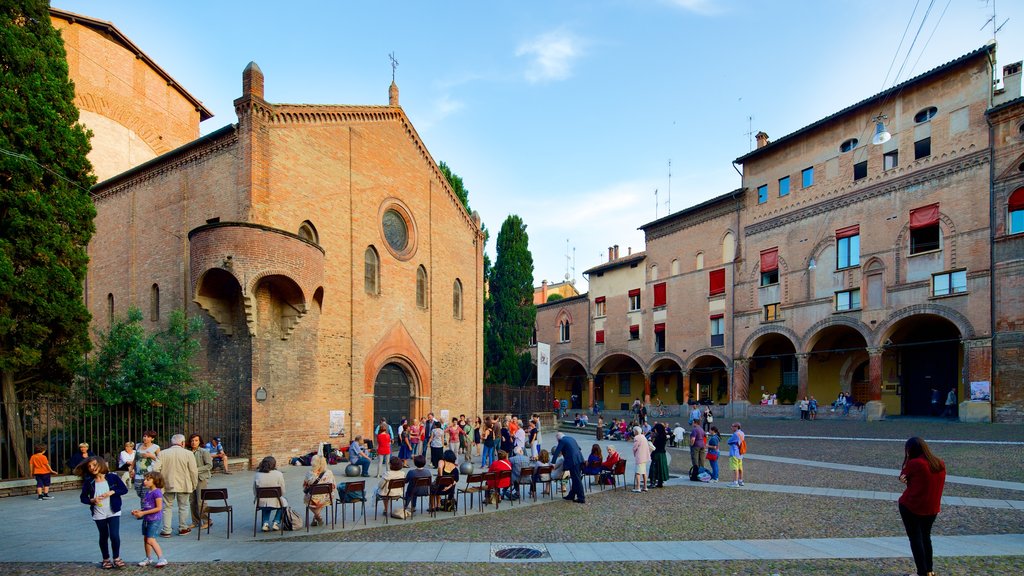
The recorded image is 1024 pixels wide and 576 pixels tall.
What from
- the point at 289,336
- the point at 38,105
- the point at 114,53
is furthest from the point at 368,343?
the point at 114,53

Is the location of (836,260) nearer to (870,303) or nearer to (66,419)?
(870,303)

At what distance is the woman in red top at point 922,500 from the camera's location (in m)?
6.62

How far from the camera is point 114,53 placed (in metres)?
29.4

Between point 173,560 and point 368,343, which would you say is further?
point 368,343

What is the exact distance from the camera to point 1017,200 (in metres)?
24.6

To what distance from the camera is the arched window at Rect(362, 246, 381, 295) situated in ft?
73.6

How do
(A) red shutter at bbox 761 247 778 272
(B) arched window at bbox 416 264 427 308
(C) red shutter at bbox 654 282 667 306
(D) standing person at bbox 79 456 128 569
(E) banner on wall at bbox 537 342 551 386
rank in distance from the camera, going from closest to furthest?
(D) standing person at bbox 79 456 128 569, (B) arched window at bbox 416 264 427 308, (E) banner on wall at bbox 537 342 551 386, (A) red shutter at bbox 761 247 778 272, (C) red shutter at bbox 654 282 667 306

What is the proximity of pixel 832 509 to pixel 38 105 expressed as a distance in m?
18.7

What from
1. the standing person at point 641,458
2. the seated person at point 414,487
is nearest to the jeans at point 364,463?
the seated person at point 414,487

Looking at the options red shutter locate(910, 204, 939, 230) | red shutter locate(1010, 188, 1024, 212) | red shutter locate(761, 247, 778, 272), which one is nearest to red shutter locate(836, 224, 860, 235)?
red shutter locate(910, 204, 939, 230)

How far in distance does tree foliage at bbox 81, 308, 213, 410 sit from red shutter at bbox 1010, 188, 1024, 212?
30.3 metres

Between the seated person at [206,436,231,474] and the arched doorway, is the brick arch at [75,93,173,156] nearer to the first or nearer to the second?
the arched doorway

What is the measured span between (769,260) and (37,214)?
33.2 m

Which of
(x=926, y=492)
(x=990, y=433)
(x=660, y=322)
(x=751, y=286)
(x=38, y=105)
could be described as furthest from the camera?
(x=660, y=322)
